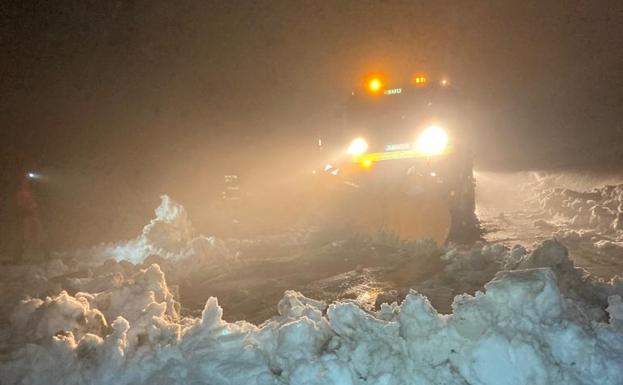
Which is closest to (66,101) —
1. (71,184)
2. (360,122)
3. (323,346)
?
(71,184)

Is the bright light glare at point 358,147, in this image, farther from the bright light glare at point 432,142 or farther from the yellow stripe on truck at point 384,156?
the bright light glare at point 432,142

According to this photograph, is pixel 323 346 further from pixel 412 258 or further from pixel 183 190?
pixel 183 190

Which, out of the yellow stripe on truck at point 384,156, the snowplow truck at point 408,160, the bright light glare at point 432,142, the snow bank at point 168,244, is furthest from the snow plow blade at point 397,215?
the snow bank at point 168,244

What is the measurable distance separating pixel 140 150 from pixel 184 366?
22.8 metres

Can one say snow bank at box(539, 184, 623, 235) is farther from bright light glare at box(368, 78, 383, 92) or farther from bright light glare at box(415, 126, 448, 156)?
bright light glare at box(368, 78, 383, 92)

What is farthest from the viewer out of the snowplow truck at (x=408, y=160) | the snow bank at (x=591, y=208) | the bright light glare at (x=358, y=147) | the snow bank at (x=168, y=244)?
the bright light glare at (x=358, y=147)

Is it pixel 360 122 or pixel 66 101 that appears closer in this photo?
pixel 360 122

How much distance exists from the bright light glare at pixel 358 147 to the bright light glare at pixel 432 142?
3.79 feet

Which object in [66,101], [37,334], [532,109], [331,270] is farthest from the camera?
[532,109]

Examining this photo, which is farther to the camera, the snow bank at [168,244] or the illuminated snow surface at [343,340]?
the snow bank at [168,244]

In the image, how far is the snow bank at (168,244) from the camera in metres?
9.35

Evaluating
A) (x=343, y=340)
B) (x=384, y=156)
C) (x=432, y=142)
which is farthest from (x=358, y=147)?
(x=343, y=340)

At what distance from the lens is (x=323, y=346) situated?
3.90 meters

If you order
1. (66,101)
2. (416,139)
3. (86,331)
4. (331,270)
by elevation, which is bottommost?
(331,270)
